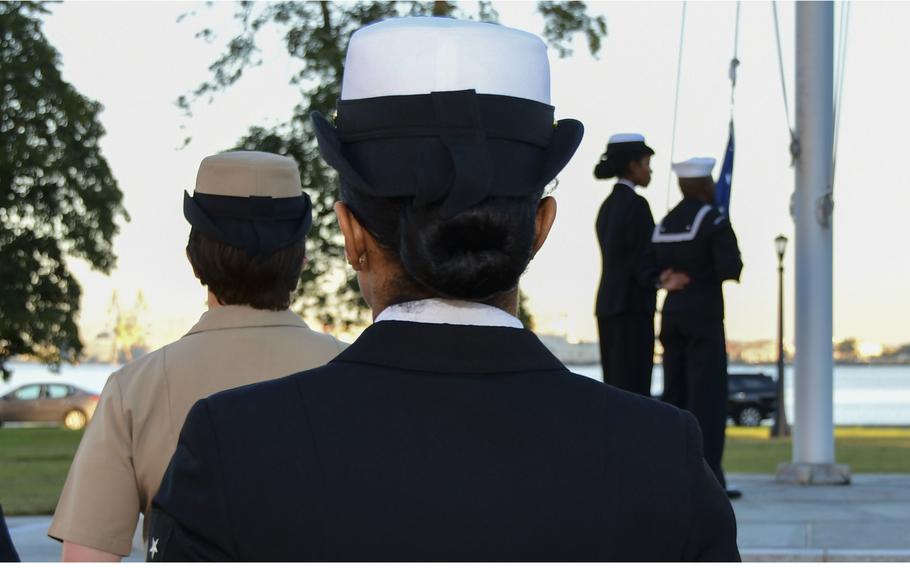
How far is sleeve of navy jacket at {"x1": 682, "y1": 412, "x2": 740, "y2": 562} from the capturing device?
1.56 metres

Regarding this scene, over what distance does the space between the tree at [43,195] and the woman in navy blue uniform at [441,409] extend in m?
39.1

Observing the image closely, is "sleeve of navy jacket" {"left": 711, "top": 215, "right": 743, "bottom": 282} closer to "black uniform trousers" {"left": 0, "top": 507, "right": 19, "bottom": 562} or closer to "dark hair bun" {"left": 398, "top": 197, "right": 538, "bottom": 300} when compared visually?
"black uniform trousers" {"left": 0, "top": 507, "right": 19, "bottom": 562}

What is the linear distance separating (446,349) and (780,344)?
138 ft

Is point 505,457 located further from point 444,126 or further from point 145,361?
point 145,361

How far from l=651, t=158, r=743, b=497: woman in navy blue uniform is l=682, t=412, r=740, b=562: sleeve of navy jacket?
6732 mm

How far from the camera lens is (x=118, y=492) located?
110 inches

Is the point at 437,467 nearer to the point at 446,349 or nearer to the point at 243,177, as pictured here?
the point at 446,349

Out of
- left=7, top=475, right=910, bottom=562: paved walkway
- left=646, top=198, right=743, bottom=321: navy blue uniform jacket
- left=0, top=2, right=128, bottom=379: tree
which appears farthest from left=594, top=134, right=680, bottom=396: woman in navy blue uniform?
left=0, top=2, right=128, bottom=379: tree

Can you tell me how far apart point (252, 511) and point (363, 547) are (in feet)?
0.39

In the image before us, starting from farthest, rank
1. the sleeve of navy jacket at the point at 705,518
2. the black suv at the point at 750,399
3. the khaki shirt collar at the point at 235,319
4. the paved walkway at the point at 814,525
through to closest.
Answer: the black suv at the point at 750,399 < the paved walkway at the point at 814,525 < the khaki shirt collar at the point at 235,319 < the sleeve of navy jacket at the point at 705,518

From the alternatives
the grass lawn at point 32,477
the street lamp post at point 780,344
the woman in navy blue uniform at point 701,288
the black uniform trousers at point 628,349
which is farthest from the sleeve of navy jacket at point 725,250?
the street lamp post at point 780,344

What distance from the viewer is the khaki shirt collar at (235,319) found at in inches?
121

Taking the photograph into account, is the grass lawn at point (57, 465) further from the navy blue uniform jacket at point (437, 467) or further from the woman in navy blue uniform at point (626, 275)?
the navy blue uniform jacket at point (437, 467)

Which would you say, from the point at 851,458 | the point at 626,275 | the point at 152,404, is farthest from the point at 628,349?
the point at 851,458
